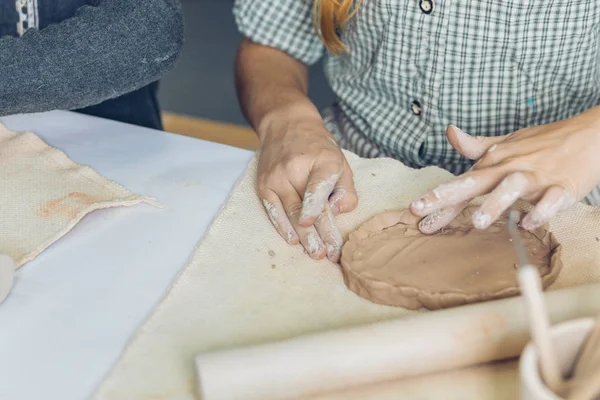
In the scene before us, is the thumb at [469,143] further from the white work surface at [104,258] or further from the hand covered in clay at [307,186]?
the white work surface at [104,258]

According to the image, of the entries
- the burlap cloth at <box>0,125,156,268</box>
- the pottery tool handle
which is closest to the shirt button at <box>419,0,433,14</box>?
the burlap cloth at <box>0,125,156,268</box>

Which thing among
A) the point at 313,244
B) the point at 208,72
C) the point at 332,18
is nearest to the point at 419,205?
the point at 313,244

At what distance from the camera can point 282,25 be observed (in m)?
1.23

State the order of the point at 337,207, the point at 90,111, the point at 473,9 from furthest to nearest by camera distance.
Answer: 1. the point at 90,111
2. the point at 473,9
3. the point at 337,207

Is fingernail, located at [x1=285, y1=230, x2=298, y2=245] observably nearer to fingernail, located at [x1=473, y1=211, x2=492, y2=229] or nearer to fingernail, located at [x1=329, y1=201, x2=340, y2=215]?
fingernail, located at [x1=329, y1=201, x2=340, y2=215]

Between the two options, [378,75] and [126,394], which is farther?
[378,75]

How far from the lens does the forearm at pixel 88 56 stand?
3.04ft

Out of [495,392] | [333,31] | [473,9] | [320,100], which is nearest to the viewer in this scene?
[495,392]

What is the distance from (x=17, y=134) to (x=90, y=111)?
26 cm

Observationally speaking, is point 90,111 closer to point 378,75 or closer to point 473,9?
point 378,75

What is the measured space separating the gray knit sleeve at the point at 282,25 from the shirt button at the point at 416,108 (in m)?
0.24

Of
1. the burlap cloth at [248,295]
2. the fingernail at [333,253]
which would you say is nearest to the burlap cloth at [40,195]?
the burlap cloth at [248,295]

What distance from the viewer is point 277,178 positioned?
0.94 metres

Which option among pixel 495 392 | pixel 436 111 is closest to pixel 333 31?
pixel 436 111
